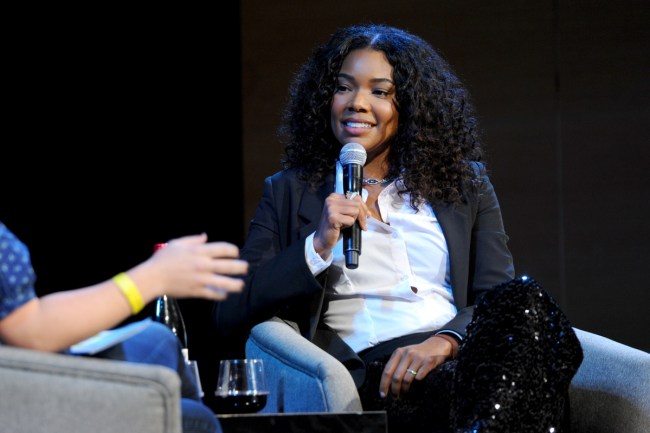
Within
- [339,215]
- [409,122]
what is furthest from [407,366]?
[409,122]

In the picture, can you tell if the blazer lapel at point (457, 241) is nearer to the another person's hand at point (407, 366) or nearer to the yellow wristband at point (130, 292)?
the another person's hand at point (407, 366)

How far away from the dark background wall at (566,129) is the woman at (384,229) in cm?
136

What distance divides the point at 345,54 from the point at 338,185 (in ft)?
1.33

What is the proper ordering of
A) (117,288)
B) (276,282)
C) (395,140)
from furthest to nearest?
(395,140) < (276,282) < (117,288)

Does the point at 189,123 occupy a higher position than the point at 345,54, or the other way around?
the point at 345,54

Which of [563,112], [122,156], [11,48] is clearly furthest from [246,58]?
[563,112]

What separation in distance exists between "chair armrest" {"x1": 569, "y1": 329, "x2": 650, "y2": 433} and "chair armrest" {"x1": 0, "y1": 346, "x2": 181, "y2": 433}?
3.51 feet

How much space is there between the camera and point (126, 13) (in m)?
3.72

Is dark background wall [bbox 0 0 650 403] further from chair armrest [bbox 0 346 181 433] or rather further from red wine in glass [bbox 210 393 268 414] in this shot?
chair armrest [bbox 0 346 181 433]

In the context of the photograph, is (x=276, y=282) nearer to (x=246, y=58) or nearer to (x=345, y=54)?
(x=345, y=54)

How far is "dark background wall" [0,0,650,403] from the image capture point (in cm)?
365

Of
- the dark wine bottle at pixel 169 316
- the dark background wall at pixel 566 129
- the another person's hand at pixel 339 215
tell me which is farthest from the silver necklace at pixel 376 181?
the dark background wall at pixel 566 129

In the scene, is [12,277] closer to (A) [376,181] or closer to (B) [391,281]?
(B) [391,281]

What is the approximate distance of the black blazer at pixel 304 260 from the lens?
7.15 feet
